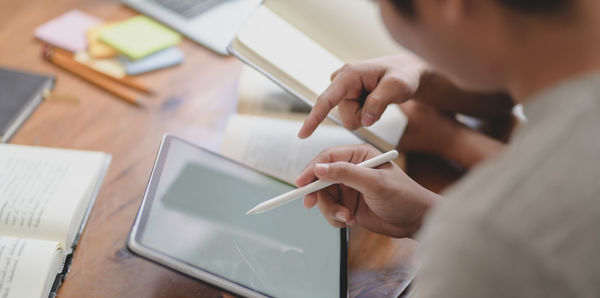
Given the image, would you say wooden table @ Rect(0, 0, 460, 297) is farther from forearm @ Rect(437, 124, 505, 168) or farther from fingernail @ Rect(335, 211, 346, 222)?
forearm @ Rect(437, 124, 505, 168)

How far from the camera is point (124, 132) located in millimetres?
773

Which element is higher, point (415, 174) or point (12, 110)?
point (415, 174)

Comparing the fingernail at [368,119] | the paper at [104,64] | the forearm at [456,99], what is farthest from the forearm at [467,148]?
the paper at [104,64]

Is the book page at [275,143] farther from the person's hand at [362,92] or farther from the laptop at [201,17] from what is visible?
the laptop at [201,17]

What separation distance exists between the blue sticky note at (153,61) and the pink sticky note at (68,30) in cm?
8

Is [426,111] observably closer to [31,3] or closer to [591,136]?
[591,136]

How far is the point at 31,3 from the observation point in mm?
974

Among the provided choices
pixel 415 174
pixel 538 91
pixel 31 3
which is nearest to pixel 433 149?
pixel 415 174

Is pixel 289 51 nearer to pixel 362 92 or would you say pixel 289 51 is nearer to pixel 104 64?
pixel 362 92

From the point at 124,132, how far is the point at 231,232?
0.92 ft

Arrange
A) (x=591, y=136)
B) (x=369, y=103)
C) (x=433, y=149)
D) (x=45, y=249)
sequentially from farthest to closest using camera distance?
(x=433, y=149) → (x=369, y=103) → (x=45, y=249) → (x=591, y=136)

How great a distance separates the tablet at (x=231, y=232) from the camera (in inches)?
21.3

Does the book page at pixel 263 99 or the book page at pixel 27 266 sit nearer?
the book page at pixel 27 266

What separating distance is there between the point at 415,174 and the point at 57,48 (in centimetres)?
62
